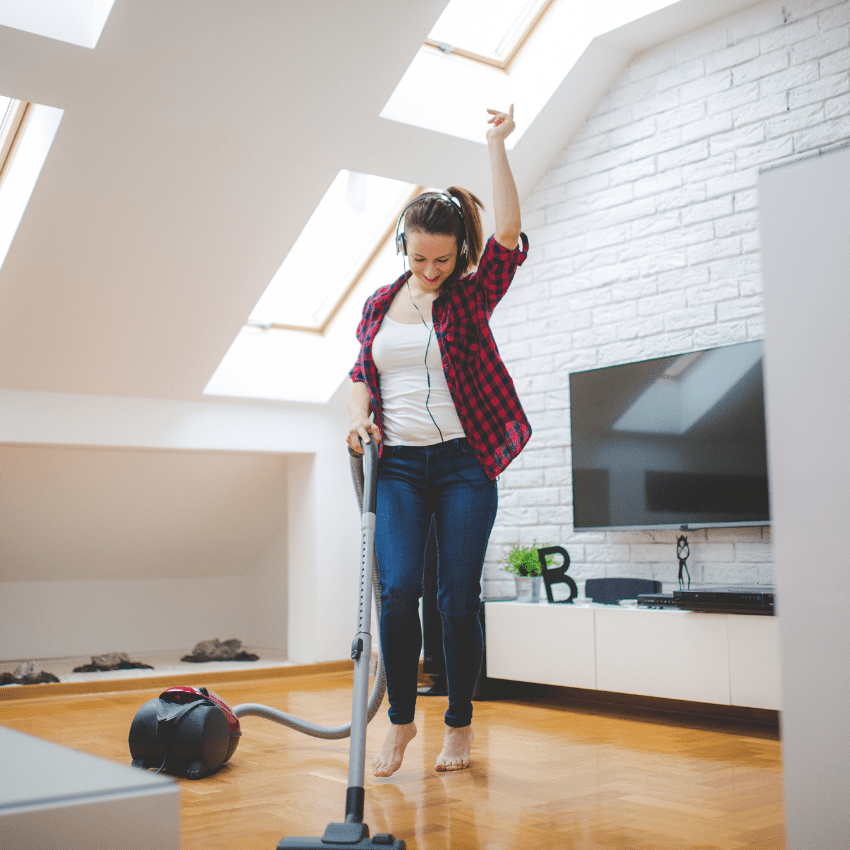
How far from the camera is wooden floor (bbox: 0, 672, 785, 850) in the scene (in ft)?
5.13

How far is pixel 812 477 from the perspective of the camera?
669 mm

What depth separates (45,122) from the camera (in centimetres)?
288

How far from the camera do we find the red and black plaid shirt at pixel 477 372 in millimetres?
1929

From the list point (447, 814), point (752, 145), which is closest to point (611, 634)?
point (447, 814)

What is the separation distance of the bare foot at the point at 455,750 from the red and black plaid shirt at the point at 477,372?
602 mm

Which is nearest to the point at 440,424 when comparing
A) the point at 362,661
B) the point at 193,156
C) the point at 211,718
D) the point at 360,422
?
the point at 360,422

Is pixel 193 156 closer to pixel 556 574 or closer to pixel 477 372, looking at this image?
pixel 477 372

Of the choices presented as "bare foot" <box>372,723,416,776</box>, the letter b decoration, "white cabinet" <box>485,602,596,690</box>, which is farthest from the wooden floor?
the letter b decoration

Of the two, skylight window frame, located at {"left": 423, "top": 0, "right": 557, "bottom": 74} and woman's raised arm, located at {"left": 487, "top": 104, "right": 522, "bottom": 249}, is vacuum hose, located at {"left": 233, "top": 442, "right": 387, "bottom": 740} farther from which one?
skylight window frame, located at {"left": 423, "top": 0, "right": 557, "bottom": 74}

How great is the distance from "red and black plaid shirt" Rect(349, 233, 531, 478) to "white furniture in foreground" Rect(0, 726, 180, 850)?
4.36 feet

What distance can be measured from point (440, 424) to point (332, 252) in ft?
8.23

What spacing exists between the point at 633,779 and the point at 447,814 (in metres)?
0.56

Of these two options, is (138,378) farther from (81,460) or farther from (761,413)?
(761,413)

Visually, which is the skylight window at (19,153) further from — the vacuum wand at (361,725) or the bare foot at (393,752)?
the bare foot at (393,752)
